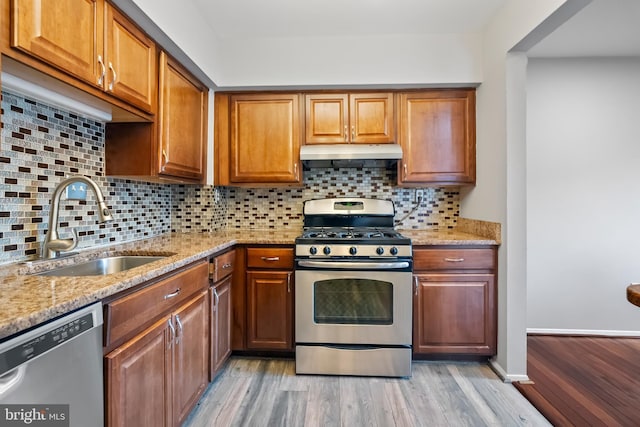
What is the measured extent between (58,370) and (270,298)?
144cm

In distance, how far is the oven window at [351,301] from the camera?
2.05 meters

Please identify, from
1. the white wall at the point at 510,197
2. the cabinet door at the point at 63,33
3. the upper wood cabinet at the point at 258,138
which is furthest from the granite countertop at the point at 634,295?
the cabinet door at the point at 63,33

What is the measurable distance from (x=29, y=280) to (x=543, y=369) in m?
2.87

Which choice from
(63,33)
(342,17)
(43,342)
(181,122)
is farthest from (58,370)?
(342,17)

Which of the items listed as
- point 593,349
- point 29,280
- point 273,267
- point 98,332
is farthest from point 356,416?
point 593,349

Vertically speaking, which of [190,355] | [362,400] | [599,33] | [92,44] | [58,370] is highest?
[599,33]

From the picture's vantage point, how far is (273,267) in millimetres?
2180

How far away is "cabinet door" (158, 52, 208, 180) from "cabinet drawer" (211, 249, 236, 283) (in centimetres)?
62

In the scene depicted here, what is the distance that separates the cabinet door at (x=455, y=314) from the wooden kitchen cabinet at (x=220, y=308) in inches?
51.7

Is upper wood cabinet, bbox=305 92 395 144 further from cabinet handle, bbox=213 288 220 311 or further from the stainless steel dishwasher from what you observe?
the stainless steel dishwasher

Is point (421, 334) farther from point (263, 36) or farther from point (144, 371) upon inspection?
point (263, 36)

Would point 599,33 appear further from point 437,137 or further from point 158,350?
point 158,350

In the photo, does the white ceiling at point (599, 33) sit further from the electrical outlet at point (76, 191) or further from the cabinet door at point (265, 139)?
the electrical outlet at point (76, 191)

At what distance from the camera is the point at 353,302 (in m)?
2.05
